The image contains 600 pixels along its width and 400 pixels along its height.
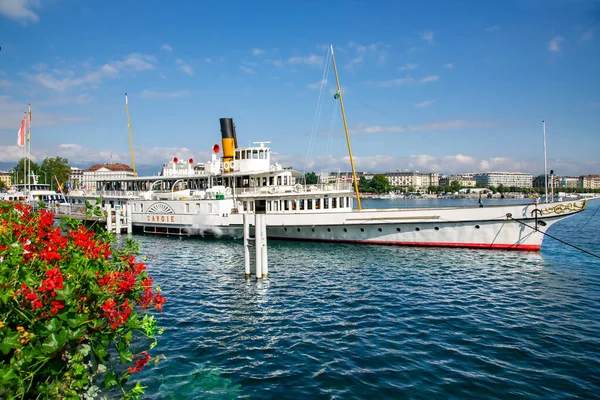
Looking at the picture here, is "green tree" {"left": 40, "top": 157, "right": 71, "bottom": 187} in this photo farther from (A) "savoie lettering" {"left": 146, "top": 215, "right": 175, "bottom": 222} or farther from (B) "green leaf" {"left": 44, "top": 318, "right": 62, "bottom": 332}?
(B) "green leaf" {"left": 44, "top": 318, "right": 62, "bottom": 332}

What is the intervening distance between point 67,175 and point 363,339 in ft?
386

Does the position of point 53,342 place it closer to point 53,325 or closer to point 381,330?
point 53,325

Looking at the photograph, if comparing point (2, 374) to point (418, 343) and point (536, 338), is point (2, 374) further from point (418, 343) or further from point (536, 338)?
point (536, 338)

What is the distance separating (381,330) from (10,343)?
11415 mm

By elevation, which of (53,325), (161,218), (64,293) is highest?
(64,293)

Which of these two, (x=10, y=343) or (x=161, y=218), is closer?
(x=10, y=343)

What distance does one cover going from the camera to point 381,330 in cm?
1362

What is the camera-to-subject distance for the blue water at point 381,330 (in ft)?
33.0

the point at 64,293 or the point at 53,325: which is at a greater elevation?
the point at 64,293

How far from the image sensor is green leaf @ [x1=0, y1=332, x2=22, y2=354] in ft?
13.7

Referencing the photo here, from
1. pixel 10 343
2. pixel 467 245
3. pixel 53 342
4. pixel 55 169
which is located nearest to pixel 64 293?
pixel 53 342

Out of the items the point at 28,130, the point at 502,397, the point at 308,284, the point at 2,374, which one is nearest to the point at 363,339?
the point at 502,397

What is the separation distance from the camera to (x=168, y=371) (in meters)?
10.6

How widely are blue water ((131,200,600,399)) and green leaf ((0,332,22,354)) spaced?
227 inches
